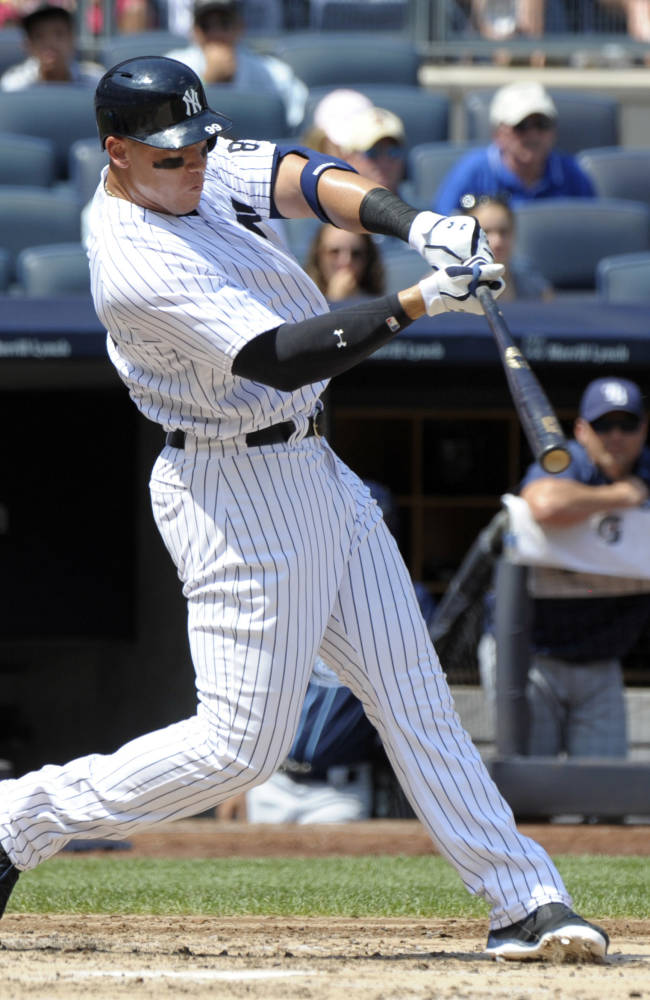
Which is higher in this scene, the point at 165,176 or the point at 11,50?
the point at 11,50

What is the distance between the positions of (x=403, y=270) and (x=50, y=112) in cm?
231

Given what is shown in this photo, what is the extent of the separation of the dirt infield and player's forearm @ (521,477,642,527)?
1836mm

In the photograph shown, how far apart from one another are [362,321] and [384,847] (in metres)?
2.65

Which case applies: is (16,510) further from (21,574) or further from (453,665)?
(453,665)

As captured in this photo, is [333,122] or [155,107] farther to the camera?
[333,122]

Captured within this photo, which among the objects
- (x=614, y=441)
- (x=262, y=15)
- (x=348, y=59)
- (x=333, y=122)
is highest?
(x=262, y=15)

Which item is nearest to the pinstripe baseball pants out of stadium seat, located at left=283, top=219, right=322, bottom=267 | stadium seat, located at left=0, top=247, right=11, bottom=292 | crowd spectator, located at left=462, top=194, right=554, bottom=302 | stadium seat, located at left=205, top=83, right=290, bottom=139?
crowd spectator, located at left=462, top=194, right=554, bottom=302

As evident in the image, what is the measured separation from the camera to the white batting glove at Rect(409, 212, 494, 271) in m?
2.59

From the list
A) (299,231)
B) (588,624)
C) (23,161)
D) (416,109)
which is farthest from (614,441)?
(23,161)

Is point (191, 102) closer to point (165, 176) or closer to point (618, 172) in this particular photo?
point (165, 176)

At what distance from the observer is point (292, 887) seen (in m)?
3.92

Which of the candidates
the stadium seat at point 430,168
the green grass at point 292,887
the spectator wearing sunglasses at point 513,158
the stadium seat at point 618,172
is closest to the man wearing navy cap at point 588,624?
the green grass at point 292,887

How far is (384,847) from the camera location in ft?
15.7

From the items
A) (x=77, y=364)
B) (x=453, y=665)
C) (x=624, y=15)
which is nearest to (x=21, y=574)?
(x=77, y=364)
